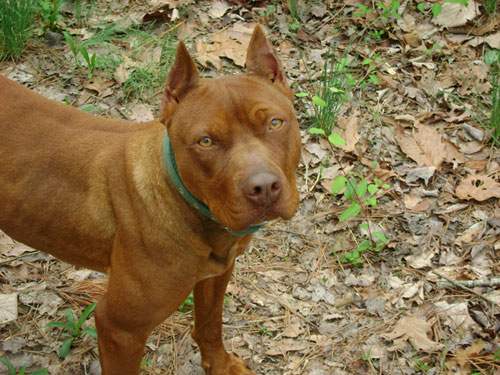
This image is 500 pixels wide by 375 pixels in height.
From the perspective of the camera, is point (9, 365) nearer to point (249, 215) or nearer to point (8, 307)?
point (8, 307)

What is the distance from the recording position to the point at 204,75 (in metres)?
5.95

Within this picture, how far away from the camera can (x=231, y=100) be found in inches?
119

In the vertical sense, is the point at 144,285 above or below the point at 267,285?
above

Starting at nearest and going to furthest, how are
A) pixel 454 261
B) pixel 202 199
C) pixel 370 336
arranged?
pixel 202 199 → pixel 370 336 → pixel 454 261

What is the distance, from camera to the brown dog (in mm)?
2992

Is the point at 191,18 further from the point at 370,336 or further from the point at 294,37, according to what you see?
the point at 370,336

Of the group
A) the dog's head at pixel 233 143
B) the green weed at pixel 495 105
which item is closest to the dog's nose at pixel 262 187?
the dog's head at pixel 233 143

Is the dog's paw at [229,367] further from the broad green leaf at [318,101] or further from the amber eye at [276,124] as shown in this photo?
the broad green leaf at [318,101]

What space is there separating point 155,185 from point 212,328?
112cm

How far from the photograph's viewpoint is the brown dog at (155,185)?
2992 millimetres

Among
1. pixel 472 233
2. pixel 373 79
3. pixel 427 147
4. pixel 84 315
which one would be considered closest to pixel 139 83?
pixel 373 79

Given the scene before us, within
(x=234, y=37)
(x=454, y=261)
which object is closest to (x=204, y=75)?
(x=234, y=37)

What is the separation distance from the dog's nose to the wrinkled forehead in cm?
30

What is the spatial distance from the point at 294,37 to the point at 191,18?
3.09ft
